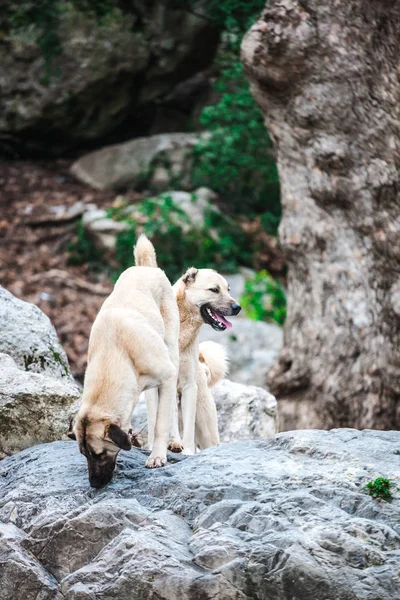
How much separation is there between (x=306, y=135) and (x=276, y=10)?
1448mm

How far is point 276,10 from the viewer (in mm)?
9812

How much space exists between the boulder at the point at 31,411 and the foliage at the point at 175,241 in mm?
9031

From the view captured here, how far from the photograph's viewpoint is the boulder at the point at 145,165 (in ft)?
56.5

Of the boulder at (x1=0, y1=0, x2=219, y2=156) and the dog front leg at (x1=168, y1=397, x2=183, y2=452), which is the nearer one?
the dog front leg at (x1=168, y1=397, x2=183, y2=452)

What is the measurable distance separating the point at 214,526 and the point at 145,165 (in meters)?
13.0

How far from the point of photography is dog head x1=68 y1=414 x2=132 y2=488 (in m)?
5.14

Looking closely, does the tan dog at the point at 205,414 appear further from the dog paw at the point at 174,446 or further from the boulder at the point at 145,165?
the boulder at the point at 145,165

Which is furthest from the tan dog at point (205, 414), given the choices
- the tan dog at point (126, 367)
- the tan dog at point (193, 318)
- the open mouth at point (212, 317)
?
the tan dog at point (126, 367)

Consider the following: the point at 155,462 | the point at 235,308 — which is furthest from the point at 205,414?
the point at 155,462

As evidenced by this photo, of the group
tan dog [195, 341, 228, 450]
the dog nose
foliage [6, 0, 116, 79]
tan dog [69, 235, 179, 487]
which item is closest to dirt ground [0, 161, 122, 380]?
foliage [6, 0, 116, 79]

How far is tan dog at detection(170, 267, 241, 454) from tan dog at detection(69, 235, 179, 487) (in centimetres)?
57

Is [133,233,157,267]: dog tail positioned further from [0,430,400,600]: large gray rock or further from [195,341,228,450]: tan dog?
[0,430,400,600]: large gray rock

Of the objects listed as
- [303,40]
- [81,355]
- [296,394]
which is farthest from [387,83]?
[81,355]

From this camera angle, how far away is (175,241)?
1549 cm
